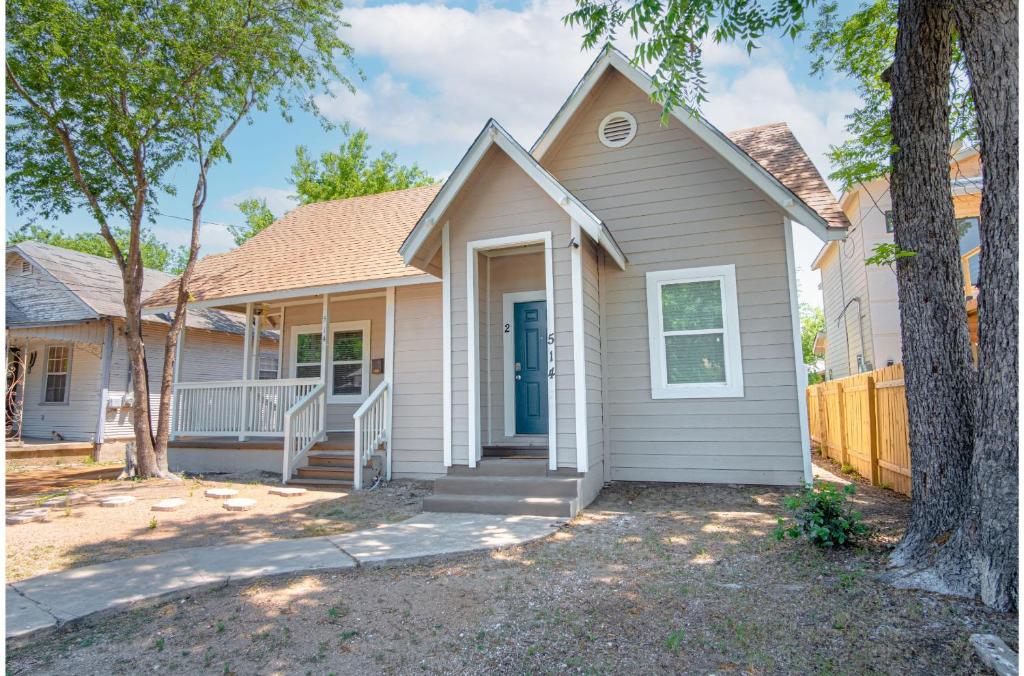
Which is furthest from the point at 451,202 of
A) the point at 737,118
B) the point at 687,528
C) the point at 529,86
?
the point at 737,118

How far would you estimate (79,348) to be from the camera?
14141mm

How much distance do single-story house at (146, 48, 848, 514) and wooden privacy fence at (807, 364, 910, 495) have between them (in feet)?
3.38

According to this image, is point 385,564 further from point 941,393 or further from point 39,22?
point 39,22

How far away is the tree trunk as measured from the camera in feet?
12.6

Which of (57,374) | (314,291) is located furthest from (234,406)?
(57,374)

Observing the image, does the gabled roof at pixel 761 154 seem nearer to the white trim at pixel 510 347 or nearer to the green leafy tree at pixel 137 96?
the white trim at pixel 510 347

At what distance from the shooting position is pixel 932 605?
323cm

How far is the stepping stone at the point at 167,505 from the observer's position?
22.0 feet

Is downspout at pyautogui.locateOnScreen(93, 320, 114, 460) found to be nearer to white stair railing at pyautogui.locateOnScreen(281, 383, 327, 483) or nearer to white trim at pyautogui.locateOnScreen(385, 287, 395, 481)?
white stair railing at pyautogui.locateOnScreen(281, 383, 327, 483)

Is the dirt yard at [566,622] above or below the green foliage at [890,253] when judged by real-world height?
below

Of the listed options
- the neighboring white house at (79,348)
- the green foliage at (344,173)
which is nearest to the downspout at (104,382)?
the neighboring white house at (79,348)

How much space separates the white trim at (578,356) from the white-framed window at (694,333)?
1614 millimetres

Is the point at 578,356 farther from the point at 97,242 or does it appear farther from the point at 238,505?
the point at 97,242

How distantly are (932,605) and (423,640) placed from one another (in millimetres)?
2850
